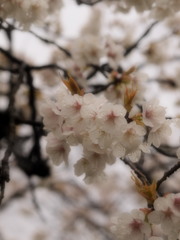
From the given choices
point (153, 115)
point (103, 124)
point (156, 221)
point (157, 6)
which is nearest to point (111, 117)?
point (103, 124)

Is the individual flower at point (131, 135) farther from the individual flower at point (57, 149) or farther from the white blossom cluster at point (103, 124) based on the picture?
the individual flower at point (57, 149)

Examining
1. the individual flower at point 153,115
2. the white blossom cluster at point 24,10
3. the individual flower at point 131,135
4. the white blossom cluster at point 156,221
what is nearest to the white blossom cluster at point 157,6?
the white blossom cluster at point 24,10

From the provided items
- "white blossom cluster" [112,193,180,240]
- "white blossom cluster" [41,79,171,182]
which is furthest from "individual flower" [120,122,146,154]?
"white blossom cluster" [112,193,180,240]

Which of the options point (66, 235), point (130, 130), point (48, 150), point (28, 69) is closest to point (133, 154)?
point (130, 130)

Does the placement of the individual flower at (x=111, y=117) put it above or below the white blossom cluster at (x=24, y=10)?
below

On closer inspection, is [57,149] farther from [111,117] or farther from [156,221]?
[156,221]
